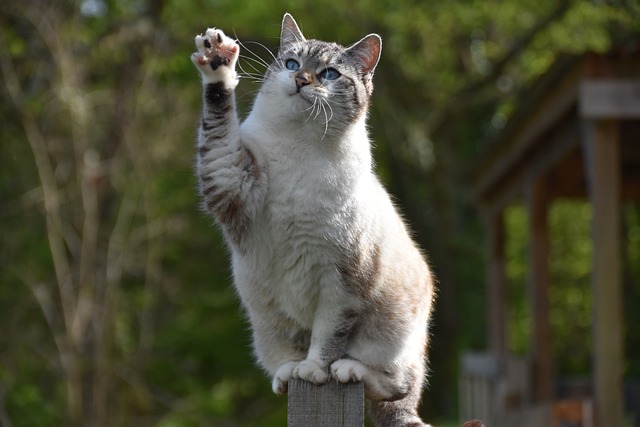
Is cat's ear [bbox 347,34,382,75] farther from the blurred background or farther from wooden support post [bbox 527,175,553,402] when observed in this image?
wooden support post [bbox 527,175,553,402]

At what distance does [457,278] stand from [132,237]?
266 inches

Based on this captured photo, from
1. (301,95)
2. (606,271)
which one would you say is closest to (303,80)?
(301,95)

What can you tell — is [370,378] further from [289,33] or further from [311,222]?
[289,33]

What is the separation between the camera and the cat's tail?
3.50 meters

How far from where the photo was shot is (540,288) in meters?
9.12

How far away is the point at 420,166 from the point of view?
51.3 ft

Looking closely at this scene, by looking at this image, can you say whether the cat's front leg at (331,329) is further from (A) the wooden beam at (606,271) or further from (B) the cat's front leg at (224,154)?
(A) the wooden beam at (606,271)

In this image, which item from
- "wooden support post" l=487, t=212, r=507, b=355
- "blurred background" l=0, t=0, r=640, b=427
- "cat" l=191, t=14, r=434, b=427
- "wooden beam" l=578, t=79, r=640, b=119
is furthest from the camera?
"wooden support post" l=487, t=212, r=507, b=355

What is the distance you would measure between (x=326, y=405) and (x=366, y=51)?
1.30 meters

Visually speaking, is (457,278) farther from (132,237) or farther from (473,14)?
(132,237)

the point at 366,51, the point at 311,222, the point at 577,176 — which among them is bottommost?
the point at 311,222

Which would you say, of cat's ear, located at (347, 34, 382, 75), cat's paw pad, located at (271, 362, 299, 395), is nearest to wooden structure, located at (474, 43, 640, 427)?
cat's ear, located at (347, 34, 382, 75)

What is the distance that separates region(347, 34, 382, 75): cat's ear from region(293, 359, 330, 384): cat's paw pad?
3.44 ft

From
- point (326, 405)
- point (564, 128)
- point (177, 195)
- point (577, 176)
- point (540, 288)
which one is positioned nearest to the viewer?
→ point (326, 405)
